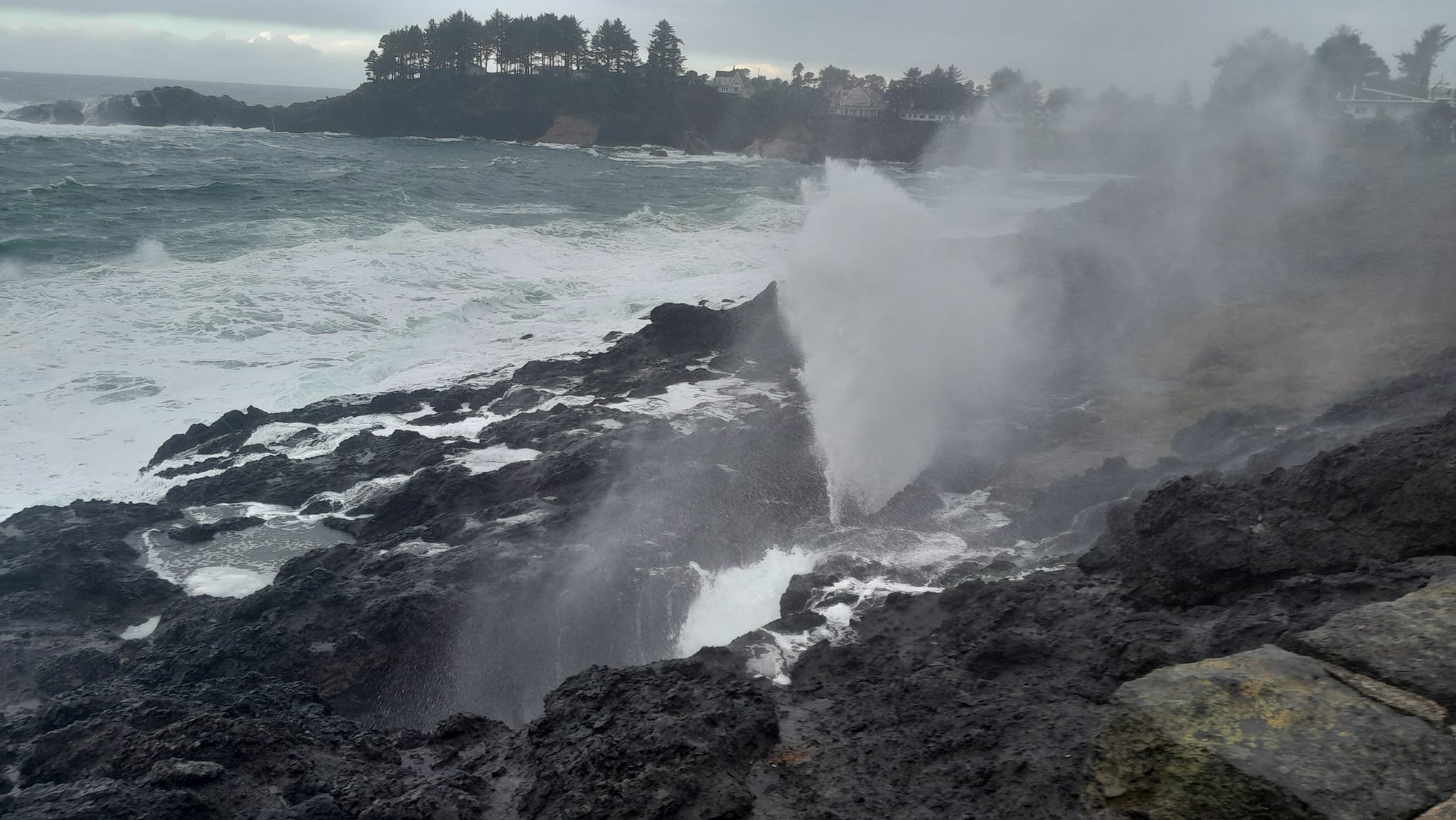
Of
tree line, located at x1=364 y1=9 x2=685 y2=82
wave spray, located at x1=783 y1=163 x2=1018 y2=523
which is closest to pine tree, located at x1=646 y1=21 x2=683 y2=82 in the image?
tree line, located at x1=364 y1=9 x2=685 y2=82

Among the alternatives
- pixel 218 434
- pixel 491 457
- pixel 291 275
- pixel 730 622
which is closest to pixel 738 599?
pixel 730 622

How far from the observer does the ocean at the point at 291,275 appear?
15.6 meters

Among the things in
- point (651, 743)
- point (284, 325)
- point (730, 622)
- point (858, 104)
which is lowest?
point (730, 622)

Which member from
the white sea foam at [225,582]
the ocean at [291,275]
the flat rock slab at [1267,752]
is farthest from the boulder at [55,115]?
the flat rock slab at [1267,752]

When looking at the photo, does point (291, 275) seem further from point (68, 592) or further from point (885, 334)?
point (885, 334)

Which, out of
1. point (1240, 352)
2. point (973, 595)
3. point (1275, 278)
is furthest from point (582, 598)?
point (1275, 278)

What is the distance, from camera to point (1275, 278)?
16344 mm

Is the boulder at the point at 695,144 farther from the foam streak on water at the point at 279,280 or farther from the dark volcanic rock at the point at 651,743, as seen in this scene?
the dark volcanic rock at the point at 651,743

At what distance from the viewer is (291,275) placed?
22.6 meters

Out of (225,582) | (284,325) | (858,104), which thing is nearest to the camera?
(225,582)

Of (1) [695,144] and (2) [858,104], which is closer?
(1) [695,144]

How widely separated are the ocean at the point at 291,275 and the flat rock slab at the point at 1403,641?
1252 cm

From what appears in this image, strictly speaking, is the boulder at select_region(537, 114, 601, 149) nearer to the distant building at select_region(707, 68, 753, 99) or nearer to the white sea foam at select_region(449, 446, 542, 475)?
the distant building at select_region(707, 68, 753, 99)

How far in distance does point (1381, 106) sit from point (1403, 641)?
42.7 meters
